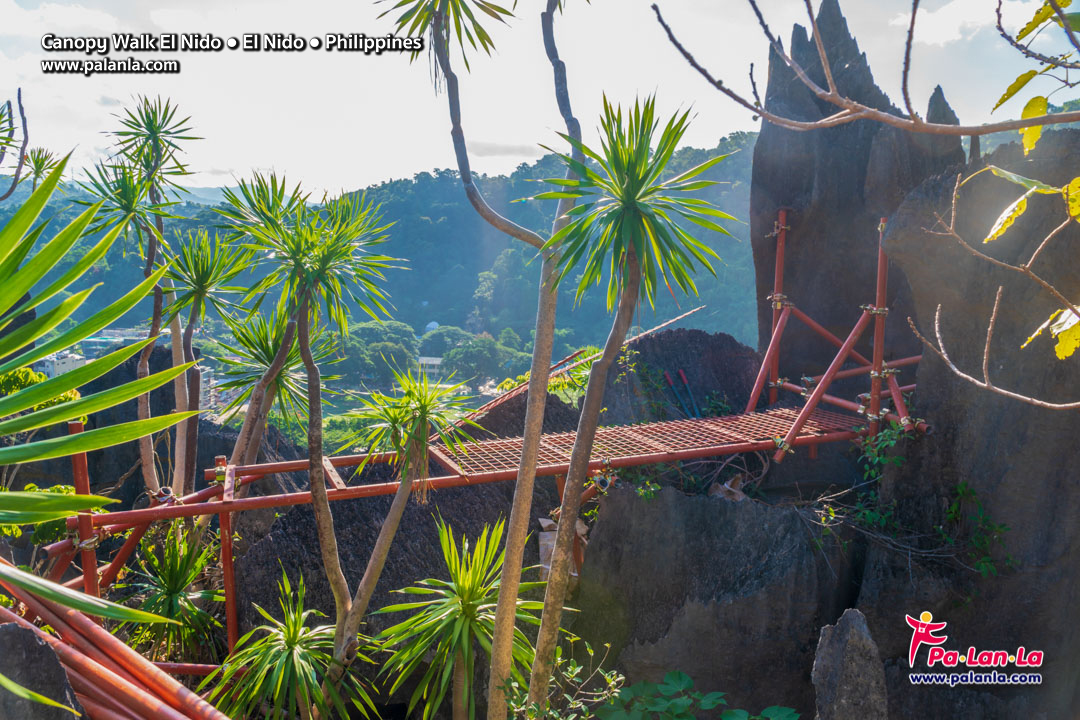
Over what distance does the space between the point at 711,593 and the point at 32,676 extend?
3.81 metres

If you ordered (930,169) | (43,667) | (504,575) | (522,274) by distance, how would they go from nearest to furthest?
(43,667), (504,575), (930,169), (522,274)

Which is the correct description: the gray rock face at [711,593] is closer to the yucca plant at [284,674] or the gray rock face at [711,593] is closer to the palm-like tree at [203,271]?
the yucca plant at [284,674]

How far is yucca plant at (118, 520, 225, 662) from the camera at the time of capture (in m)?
5.23

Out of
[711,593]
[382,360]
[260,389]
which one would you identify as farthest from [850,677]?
[382,360]

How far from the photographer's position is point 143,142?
7812 millimetres

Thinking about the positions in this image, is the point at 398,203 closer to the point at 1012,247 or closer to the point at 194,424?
the point at 194,424

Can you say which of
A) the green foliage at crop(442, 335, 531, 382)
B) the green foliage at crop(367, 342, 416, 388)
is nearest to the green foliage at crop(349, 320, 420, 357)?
the green foliage at crop(367, 342, 416, 388)

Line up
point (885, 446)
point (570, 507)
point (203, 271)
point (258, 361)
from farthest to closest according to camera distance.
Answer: point (203, 271), point (258, 361), point (885, 446), point (570, 507)

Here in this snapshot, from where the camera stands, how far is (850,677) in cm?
302

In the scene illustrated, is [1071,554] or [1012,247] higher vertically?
[1012,247]

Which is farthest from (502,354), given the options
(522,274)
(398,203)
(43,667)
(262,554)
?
(43,667)

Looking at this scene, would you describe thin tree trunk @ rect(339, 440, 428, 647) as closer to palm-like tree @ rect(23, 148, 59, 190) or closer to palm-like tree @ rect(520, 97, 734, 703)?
palm-like tree @ rect(520, 97, 734, 703)

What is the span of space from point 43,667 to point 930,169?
21.8ft

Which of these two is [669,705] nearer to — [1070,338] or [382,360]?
[1070,338]
